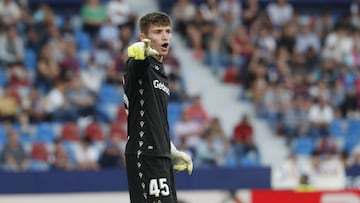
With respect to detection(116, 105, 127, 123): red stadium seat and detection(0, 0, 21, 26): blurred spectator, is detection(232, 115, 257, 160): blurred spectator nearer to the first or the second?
detection(116, 105, 127, 123): red stadium seat

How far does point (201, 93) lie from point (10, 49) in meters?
3.65

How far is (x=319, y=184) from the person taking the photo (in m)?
15.2

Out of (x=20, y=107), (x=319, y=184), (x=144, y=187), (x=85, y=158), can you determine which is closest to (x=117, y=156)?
(x=85, y=158)

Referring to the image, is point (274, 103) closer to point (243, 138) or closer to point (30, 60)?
point (243, 138)

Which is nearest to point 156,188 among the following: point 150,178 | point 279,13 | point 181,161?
point 150,178

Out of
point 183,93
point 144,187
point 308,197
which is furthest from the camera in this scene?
point 183,93

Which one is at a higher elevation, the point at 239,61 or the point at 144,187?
the point at 239,61

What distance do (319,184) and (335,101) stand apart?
4035 mm

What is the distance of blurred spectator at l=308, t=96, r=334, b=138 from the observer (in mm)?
18344

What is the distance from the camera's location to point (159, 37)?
725 cm

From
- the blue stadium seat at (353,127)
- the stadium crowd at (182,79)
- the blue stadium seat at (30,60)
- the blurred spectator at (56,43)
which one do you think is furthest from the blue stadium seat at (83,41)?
the blue stadium seat at (353,127)

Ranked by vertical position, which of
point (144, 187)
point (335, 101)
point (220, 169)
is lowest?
point (144, 187)

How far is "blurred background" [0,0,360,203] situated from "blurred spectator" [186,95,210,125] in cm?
3

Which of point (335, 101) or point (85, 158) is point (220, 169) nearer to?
point (85, 158)
